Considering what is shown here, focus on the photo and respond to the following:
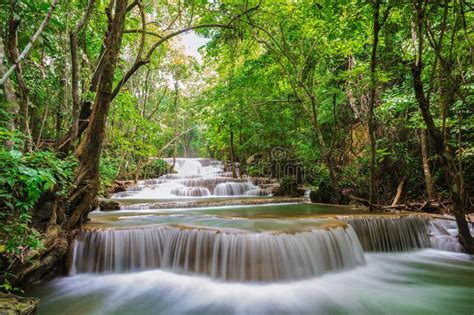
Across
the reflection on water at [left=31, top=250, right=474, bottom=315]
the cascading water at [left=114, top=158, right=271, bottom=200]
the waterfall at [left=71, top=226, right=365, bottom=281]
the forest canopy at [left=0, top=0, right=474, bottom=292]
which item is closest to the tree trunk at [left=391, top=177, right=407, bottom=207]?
the forest canopy at [left=0, top=0, right=474, bottom=292]

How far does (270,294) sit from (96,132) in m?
4.06

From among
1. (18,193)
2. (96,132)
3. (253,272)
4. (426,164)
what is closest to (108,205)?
(96,132)

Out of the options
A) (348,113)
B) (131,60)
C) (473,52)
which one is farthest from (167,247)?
(131,60)

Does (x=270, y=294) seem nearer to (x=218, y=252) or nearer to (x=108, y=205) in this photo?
(x=218, y=252)

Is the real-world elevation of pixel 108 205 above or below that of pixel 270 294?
above

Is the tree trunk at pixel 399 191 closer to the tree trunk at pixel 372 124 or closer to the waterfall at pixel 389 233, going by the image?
the tree trunk at pixel 372 124

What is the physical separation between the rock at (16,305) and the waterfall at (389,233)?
576 cm

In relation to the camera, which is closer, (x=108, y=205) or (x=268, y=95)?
(x=108, y=205)

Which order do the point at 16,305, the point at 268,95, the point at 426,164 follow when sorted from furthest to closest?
1. the point at 268,95
2. the point at 426,164
3. the point at 16,305

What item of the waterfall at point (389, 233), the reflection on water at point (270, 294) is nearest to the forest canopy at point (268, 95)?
the reflection on water at point (270, 294)

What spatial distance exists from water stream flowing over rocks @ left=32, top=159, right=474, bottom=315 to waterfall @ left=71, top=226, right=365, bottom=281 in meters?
0.02

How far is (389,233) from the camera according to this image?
6.05 meters

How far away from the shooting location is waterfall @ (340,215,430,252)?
596 cm

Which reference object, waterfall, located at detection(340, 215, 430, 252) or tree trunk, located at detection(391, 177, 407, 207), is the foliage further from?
tree trunk, located at detection(391, 177, 407, 207)
